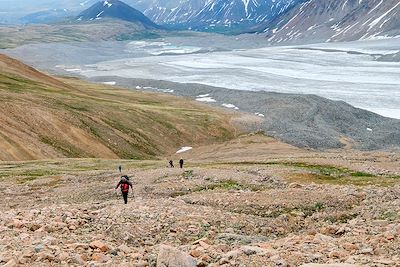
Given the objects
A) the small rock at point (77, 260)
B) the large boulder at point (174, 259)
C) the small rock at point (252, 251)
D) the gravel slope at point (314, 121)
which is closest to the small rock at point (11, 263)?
the small rock at point (77, 260)

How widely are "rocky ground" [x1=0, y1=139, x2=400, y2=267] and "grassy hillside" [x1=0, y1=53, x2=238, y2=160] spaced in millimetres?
46288

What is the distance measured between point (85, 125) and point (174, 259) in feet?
289

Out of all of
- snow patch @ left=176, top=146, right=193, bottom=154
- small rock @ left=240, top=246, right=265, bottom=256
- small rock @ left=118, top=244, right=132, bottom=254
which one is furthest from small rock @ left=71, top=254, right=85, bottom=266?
snow patch @ left=176, top=146, right=193, bottom=154

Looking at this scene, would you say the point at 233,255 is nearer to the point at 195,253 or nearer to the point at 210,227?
the point at 195,253

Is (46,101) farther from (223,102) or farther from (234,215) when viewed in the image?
(234,215)

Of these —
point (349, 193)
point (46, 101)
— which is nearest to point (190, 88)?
point (46, 101)

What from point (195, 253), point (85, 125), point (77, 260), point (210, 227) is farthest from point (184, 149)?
point (77, 260)

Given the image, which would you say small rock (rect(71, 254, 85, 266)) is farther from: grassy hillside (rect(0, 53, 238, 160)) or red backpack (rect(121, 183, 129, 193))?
grassy hillside (rect(0, 53, 238, 160))

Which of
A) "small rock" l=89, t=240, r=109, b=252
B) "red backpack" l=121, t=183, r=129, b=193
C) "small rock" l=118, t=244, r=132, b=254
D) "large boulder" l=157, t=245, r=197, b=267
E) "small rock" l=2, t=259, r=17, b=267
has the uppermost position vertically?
"small rock" l=2, t=259, r=17, b=267

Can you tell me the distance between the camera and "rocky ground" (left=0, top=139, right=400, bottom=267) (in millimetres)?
16297

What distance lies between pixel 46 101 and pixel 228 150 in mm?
42781

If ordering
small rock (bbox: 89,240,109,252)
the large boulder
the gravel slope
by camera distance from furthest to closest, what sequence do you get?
1. the gravel slope
2. small rock (bbox: 89,240,109,252)
3. the large boulder

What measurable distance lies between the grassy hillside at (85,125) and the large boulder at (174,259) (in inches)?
A: 2601

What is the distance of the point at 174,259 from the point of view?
621 inches
